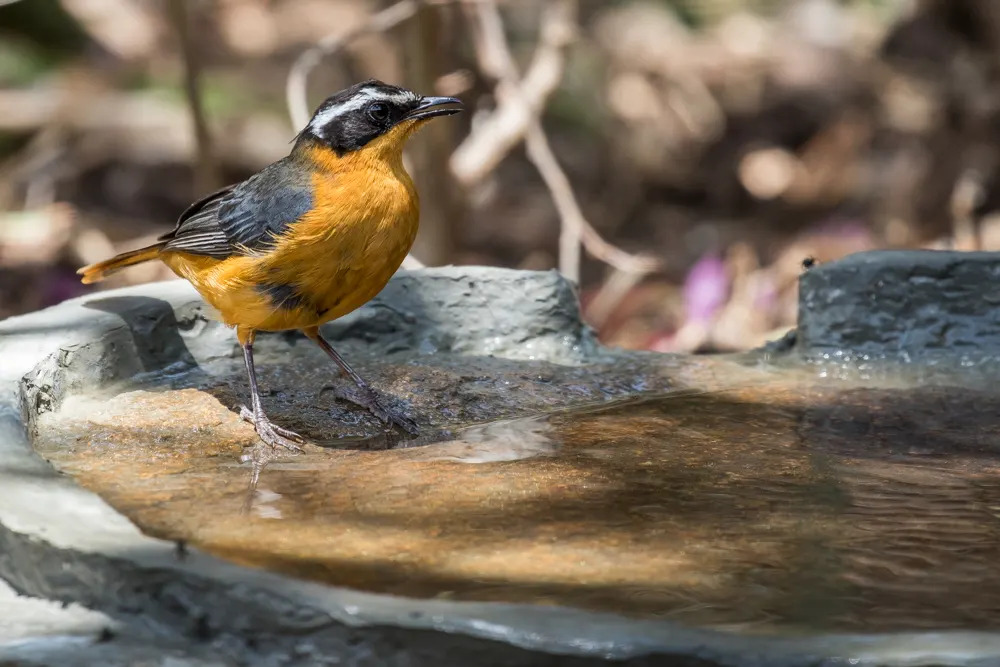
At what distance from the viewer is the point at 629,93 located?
14.3 m

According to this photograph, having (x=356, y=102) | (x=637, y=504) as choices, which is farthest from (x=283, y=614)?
(x=356, y=102)

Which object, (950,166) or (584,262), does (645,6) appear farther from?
(950,166)

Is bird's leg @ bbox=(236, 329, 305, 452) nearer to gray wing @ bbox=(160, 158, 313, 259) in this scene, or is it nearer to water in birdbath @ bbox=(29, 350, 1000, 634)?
water in birdbath @ bbox=(29, 350, 1000, 634)

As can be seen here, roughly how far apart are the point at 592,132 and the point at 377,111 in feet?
30.8

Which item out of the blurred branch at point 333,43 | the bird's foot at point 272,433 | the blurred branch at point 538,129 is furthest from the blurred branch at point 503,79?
the bird's foot at point 272,433

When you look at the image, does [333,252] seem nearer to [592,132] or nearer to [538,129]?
[538,129]

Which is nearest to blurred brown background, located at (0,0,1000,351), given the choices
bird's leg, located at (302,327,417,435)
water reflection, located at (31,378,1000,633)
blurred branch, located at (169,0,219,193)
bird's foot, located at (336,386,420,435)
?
blurred branch, located at (169,0,219,193)

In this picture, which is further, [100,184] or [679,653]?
[100,184]

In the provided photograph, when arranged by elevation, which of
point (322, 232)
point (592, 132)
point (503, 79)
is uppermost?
point (503, 79)

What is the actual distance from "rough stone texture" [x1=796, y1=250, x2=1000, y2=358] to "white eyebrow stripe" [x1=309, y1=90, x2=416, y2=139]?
181 cm

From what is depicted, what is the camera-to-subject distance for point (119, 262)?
542 centimetres

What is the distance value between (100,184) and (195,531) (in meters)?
9.78

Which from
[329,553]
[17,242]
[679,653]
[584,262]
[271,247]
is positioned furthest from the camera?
[584,262]

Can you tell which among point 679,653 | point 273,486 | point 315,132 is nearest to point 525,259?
point 315,132
